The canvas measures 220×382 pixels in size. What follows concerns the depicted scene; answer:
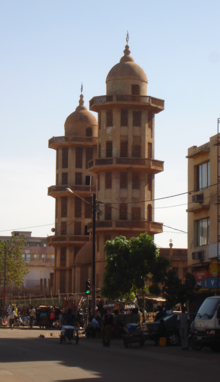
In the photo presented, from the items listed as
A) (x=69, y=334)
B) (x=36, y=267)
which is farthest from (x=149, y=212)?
(x=36, y=267)

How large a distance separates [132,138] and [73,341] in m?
37.0

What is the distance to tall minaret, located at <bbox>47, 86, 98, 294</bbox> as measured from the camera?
78062 millimetres

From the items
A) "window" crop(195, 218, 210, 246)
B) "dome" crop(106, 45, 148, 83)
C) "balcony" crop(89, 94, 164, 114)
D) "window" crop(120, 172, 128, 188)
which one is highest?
"dome" crop(106, 45, 148, 83)

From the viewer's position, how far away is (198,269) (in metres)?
38.2

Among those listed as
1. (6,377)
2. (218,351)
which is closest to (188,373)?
(6,377)

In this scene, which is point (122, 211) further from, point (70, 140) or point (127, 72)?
point (70, 140)

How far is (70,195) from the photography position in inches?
3118

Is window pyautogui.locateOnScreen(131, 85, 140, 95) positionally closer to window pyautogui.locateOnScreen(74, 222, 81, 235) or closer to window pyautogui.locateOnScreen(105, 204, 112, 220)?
window pyautogui.locateOnScreen(105, 204, 112, 220)

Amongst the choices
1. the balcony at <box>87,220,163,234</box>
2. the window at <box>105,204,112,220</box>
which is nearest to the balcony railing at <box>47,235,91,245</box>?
the window at <box>105,204,112,220</box>

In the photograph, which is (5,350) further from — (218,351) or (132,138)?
(132,138)

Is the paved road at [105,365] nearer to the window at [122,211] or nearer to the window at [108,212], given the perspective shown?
the window at [122,211]

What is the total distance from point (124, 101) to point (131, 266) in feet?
80.0

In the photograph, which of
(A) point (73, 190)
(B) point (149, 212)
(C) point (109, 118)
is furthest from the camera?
(A) point (73, 190)

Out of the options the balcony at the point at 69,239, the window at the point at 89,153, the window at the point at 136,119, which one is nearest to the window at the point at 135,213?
the window at the point at 136,119
